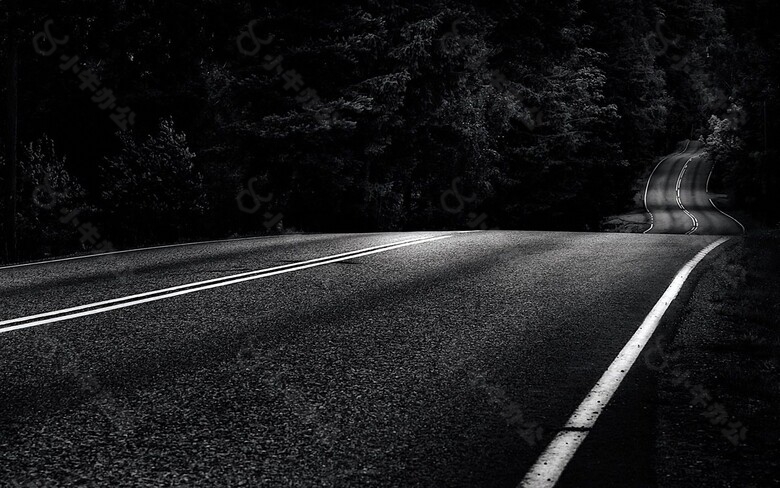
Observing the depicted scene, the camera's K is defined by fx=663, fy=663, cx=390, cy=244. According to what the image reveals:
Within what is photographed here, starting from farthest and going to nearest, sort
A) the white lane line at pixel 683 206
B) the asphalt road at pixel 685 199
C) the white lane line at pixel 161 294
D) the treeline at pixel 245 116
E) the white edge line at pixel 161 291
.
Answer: the asphalt road at pixel 685 199 < the white lane line at pixel 683 206 < the treeline at pixel 245 116 < the white edge line at pixel 161 291 < the white lane line at pixel 161 294

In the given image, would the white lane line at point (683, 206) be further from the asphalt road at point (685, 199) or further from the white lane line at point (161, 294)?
the white lane line at point (161, 294)

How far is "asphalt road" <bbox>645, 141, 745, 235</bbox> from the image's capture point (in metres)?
48.3

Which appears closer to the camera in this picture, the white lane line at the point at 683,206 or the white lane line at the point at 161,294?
the white lane line at the point at 161,294

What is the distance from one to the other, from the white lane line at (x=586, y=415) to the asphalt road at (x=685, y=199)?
114 ft

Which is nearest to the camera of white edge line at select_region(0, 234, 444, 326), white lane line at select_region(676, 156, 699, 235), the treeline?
white edge line at select_region(0, 234, 444, 326)

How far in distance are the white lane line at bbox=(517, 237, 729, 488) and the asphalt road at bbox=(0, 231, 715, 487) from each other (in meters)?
0.06

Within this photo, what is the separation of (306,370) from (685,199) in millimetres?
67919

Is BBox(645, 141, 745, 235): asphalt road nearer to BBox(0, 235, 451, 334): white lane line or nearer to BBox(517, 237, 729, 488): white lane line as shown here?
BBox(0, 235, 451, 334): white lane line

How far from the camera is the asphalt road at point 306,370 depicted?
3.19 meters

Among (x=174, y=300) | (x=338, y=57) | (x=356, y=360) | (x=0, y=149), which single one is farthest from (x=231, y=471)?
(x=0, y=149)

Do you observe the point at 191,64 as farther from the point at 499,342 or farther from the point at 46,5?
the point at 499,342

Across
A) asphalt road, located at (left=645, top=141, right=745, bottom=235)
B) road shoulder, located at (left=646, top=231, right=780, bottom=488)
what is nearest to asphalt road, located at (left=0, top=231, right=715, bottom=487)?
road shoulder, located at (left=646, top=231, right=780, bottom=488)

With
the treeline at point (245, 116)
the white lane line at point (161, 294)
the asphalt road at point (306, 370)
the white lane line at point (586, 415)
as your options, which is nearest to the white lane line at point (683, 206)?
the treeline at point (245, 116)

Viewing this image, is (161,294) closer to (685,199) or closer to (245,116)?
(245,116)
